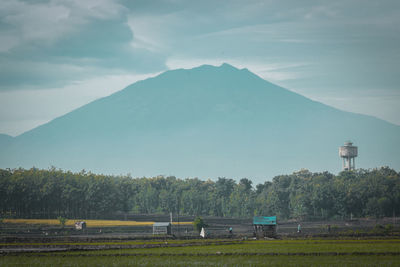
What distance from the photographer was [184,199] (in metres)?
168

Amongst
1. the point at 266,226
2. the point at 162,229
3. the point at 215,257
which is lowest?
the point at 162,229

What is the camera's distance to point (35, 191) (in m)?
137

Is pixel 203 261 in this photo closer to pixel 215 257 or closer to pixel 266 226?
pixel 215 257

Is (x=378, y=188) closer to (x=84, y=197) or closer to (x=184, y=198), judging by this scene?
(x=184, y=198)

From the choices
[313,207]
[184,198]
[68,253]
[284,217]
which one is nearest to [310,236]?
[68,253]

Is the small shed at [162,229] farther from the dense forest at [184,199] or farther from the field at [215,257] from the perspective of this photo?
the dense forest at [184,199]

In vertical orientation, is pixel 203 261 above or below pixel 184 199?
below

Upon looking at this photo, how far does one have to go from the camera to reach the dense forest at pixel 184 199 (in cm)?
13788

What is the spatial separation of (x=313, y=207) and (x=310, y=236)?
73.2m

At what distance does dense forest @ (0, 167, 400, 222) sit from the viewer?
452 feet

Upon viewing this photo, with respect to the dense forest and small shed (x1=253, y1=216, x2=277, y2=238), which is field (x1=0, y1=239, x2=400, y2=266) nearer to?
small shed (x1=253, y1=216, x2=277, y2=238)

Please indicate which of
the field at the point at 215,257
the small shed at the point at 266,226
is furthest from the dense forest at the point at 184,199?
the field at the point at 215,257

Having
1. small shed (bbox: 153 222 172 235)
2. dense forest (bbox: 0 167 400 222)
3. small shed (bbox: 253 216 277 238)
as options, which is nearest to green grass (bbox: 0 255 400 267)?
small shed (bbox: 253 216 277 238)

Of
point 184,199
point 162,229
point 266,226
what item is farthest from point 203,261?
point 184,199
